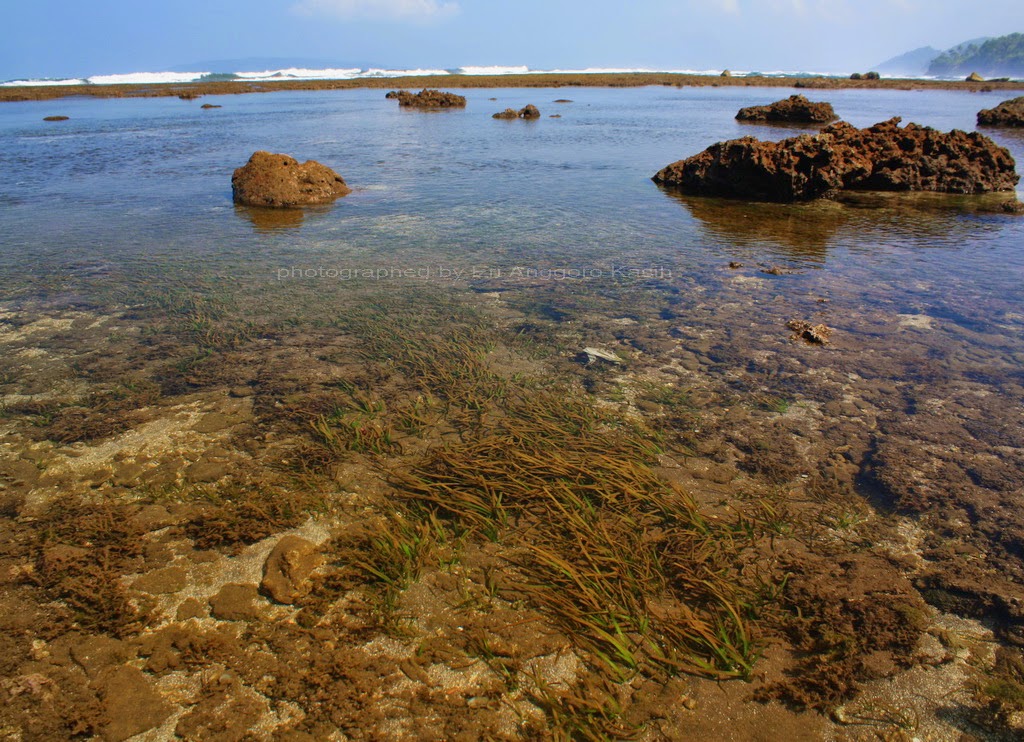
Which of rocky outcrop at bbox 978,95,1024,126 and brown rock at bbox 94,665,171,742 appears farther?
rocky outcrop at bbox 978,95,1024,126

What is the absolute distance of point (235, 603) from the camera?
3031mm

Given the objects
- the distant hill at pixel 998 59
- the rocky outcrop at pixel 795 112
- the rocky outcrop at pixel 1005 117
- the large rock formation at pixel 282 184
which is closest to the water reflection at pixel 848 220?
the large rock formation at pixel 282 184

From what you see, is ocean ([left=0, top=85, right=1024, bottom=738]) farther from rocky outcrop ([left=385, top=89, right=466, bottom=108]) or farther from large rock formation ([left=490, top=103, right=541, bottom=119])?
rocky outcrop ([left=385, top=89, right=466, bottom=108])

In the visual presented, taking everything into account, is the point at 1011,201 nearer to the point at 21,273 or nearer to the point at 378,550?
the point at 378,550

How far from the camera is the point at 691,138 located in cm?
2262

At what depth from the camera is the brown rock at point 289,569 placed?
306cm

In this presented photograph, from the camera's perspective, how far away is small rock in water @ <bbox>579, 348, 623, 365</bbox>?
223 inches

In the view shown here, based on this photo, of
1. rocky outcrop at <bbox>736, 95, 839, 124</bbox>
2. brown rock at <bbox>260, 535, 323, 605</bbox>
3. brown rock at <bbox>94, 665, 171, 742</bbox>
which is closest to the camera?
brown rock at <bbox>94, 665, 171, 742</bbox>

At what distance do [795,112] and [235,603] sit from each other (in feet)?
116

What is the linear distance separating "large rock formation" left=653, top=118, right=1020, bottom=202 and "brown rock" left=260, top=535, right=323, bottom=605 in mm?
12855

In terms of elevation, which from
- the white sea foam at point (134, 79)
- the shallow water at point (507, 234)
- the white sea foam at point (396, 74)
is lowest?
the shallow water at point (507, 234)

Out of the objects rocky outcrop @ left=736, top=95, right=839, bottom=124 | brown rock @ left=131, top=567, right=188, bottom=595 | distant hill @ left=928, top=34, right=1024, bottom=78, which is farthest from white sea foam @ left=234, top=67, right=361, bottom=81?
distant hill @ left=928, top=34, right=1024, bottom=78

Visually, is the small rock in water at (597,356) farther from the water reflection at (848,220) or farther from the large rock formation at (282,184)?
the large rock formation at (282,184)

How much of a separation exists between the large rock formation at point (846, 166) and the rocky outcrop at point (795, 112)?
17818mm
